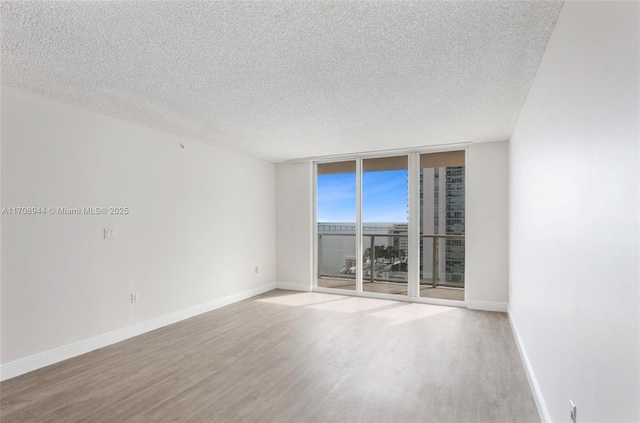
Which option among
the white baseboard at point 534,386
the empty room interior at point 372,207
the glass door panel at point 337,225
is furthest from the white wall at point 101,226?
the white baseboard at point 534,386

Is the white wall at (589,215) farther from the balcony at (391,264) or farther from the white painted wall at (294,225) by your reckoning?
the white painted wall at (294,225)

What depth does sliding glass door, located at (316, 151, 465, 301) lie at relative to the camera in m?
5.10

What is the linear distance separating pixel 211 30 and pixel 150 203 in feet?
8.69

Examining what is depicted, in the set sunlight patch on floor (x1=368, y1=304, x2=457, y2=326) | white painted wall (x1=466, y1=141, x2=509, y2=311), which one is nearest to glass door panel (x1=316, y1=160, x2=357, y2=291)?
sunlight patch on floor (x1=368, y1=304, x2=457, y2=326)

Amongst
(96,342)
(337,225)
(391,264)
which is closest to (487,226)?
(391,264)

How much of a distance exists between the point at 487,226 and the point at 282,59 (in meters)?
3.82

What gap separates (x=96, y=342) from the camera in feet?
10.8

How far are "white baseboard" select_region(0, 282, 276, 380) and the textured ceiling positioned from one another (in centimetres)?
236

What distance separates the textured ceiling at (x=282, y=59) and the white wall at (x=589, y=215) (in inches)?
18.2

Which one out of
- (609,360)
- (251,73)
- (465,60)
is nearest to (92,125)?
(251,73)

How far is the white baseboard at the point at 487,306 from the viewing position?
454 cm

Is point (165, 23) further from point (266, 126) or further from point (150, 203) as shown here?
point (150, 203)

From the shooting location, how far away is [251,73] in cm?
247

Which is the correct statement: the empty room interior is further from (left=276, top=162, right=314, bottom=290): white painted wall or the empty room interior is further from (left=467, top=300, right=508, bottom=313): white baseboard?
(left=276, top=162, right=314, bottom=290): white painted wall
